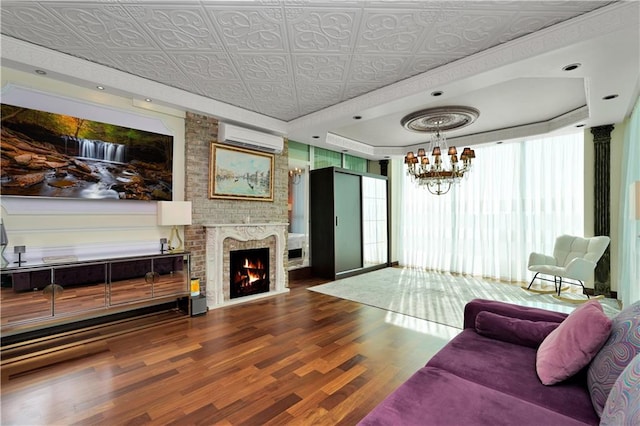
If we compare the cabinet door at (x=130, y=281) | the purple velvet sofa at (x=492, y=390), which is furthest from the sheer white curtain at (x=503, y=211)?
the cabinet door at (x=130, y=281)

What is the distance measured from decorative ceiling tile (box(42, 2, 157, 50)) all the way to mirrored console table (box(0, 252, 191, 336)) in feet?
7.12

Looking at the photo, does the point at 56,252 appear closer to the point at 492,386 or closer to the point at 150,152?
the point at 150,152

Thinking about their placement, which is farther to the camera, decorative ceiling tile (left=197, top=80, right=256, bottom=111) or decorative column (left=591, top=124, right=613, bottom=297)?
decorative column (left=591, top=124, right=613, bottom=297)

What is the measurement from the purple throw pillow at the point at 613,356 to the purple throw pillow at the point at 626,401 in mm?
217

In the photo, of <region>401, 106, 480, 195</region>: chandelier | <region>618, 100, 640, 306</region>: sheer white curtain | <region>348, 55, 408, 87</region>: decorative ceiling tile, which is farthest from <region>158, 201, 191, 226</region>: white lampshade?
<region>618, 100, 640, 306</region>: sheer white curtain

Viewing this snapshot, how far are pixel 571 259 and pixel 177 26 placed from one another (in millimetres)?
6063

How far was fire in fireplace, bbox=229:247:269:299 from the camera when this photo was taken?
14.8ft

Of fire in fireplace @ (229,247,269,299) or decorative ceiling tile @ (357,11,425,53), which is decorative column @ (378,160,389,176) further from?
decorative ceiling tile @ (357,11,425,53)

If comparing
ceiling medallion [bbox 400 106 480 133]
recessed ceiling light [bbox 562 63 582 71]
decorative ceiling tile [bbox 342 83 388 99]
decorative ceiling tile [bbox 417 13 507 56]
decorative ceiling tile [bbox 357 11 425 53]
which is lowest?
recessed ceiling light [bbox 562 63 582 71]

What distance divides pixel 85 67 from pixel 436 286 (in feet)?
19.1

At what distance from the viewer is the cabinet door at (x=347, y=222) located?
235 inches

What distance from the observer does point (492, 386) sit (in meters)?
1.48

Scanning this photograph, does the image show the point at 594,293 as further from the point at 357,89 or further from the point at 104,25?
the point at 104,25

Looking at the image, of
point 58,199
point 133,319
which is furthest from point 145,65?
point 133,319
